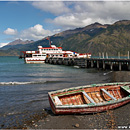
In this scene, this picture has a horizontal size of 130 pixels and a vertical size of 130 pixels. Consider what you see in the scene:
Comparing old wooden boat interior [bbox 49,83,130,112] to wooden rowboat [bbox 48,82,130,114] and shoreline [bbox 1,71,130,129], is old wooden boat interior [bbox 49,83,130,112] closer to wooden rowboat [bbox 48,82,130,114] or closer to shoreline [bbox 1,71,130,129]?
wooden rowboat [bbox 48,82,130,114]

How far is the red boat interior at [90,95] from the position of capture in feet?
47.3

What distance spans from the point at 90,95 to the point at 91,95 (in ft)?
0.42

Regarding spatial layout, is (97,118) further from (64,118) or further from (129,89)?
(129,89)

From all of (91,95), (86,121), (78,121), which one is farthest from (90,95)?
(78,121)

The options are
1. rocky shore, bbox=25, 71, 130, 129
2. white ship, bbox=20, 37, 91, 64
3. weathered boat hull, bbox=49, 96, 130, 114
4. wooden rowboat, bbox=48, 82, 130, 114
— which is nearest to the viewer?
rocky shore, bbox=25, 71, 130, 129

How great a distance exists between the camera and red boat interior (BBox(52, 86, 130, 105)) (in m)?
14.4

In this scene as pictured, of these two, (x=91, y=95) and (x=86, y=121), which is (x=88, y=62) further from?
(x=86, y=121)

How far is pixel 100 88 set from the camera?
16781mm

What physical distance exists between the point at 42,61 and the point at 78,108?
251 feet

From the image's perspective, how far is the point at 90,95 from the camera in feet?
52.6

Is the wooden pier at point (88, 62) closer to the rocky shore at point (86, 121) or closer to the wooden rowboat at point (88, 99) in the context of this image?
the wooden rowboat at point (88, 99)

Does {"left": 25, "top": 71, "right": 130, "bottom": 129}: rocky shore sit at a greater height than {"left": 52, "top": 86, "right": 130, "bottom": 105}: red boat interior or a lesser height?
lesser

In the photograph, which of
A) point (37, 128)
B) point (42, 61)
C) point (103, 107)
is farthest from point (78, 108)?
point (42, 61)

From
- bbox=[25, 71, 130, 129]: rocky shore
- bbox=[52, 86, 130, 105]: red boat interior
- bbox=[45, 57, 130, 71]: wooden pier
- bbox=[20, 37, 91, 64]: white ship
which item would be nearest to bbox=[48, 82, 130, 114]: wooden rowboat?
bbox=[52, 86, 130, 105]: red boat interior
